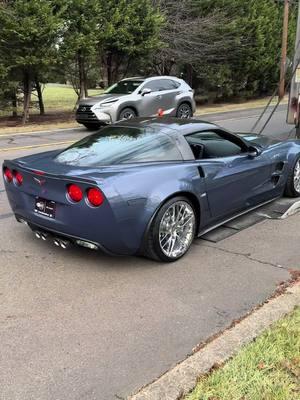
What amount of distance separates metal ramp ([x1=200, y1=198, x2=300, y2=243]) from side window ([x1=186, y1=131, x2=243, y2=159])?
2.82ft

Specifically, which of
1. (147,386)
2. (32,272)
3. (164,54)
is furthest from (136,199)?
(164,54)

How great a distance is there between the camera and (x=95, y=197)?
415 cm

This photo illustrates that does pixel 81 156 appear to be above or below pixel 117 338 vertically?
above

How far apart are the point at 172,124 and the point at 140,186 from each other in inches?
45.7

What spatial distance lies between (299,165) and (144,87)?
10700 millimetres

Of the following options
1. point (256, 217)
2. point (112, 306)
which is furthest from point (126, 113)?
point (112, 306)

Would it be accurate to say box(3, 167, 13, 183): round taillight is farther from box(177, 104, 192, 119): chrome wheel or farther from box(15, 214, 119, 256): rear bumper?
box(177, 104, 192, 119): chrome wheel

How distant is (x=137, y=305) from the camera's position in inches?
156

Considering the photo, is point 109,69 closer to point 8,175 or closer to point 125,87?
point 125,87

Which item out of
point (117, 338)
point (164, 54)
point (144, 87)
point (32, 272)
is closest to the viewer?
point (117, 338)

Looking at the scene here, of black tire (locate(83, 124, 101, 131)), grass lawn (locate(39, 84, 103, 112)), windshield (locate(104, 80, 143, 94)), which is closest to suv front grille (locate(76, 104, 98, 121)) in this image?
black tire (locate(83, 124, 101, 131))

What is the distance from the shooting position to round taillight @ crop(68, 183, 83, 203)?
4230 millimetres

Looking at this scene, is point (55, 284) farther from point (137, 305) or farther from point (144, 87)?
point (144, 87)

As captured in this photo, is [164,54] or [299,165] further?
[164,54]
